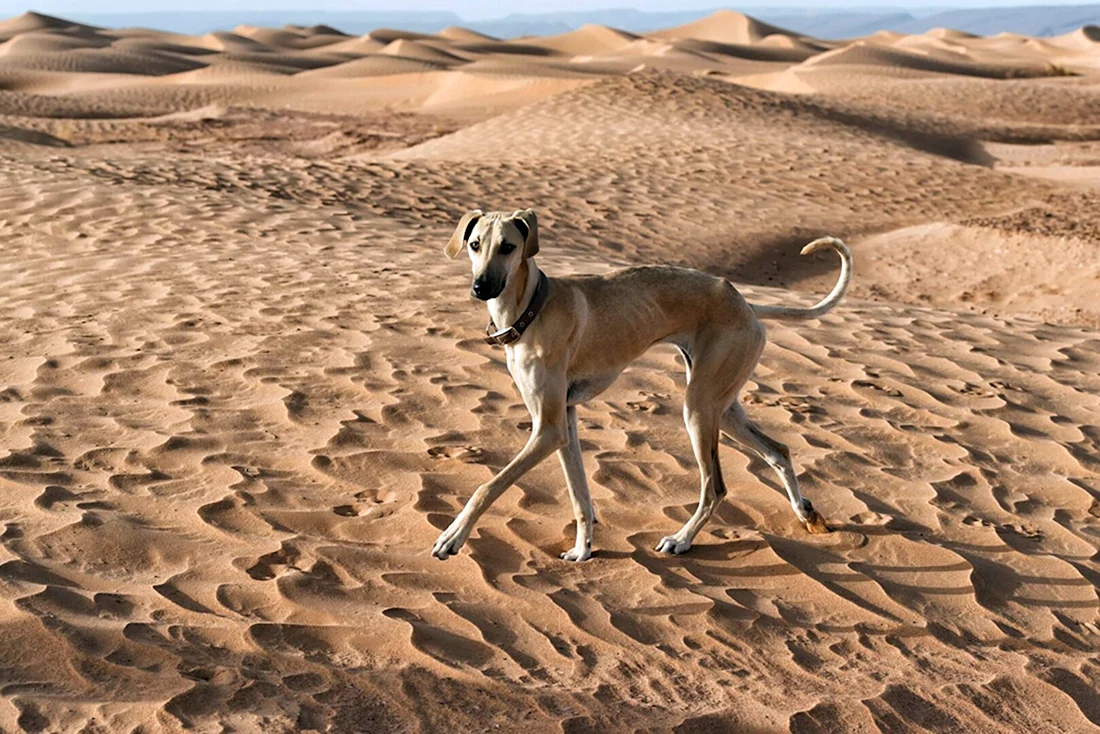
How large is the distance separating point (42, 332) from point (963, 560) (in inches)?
202

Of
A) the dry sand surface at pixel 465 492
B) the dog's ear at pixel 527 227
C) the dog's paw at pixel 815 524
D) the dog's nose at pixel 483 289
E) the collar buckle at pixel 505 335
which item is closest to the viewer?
the dry sand surface at pixel 465 492

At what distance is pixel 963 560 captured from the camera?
4.62m

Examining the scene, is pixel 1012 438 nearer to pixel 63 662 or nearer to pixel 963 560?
pixel 963 560

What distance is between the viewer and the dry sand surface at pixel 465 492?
357 cm

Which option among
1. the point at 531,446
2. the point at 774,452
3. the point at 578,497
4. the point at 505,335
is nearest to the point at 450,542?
the point at 531,446

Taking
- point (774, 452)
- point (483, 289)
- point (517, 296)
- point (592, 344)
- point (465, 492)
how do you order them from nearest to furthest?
point (483, 289) < point (517, 296) < point (592, 344) < point (774, 452) < point (465, 492)

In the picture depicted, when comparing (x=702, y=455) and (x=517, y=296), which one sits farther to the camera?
(x=702, y=455)

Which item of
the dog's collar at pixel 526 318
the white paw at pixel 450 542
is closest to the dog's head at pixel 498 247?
the dog's collar at pixel 526 318

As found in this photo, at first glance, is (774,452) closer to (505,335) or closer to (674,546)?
(674,546)

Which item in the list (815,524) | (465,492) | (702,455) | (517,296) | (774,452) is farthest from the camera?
(465,492)

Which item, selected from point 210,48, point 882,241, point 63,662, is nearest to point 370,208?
point 882,241

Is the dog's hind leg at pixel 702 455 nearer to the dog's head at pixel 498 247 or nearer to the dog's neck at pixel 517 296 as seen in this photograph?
the dog's neck at pixel 517 296

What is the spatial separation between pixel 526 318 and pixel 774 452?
1.25 m

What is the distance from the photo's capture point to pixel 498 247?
154 inches
